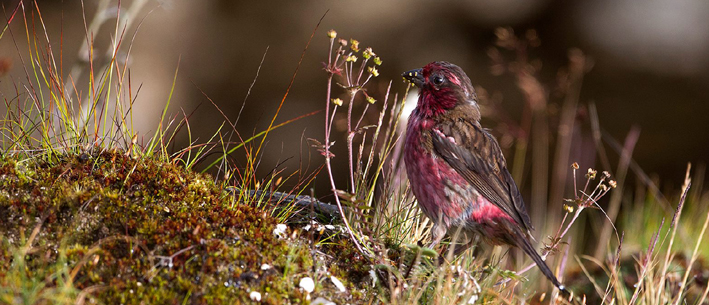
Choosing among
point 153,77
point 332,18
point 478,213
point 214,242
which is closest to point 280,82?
point 332,18

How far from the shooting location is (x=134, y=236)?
100 inches

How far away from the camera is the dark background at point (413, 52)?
23.7ft

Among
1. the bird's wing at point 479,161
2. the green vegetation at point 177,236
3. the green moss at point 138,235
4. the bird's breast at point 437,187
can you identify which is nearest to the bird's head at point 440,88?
the bird's wing at point 479,161

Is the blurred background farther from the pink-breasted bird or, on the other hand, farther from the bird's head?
the pink-breasted bird

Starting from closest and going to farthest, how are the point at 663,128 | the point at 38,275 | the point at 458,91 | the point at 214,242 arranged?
the point at 38,275
the point at 214,242
the point at 458,91
the point at 663,128

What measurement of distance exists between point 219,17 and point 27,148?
5.08 meters

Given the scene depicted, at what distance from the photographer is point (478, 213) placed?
353 cm

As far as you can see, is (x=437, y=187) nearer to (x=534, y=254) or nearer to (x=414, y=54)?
(x=534, y=254)

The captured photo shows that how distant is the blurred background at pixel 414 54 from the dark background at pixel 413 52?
0.01m

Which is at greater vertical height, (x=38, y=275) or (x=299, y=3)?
(x=299, y=3)

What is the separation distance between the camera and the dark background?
723 cm

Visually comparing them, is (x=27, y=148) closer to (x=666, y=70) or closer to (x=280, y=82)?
(x=280, y=82)

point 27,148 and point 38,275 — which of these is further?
point 27,148

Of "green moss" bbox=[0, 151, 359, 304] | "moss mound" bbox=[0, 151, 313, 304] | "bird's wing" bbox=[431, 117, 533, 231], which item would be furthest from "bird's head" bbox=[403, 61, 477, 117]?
"moss mound" bbox=[0, 151, 313, 304]
